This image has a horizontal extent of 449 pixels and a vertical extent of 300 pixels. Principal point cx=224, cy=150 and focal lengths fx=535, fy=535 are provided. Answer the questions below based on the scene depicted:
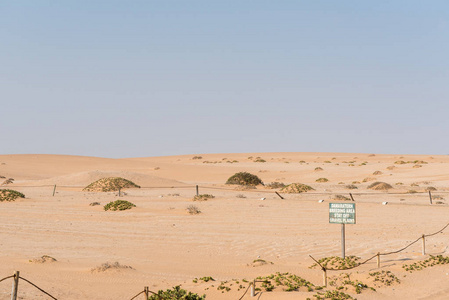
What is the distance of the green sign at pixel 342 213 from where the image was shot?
14.7m

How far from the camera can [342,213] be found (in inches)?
585

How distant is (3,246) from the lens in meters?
17.0

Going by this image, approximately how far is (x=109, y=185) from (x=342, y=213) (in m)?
27.7

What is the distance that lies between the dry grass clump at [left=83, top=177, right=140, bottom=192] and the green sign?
26.6 m

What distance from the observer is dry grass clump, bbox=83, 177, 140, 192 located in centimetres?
3927

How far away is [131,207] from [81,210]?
252 centimetres

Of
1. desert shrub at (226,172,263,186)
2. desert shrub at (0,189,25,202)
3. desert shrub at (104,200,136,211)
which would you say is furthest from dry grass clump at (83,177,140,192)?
desert shrub at (104,200,136,211)

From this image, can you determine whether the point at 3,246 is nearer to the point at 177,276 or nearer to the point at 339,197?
the point at 177,276

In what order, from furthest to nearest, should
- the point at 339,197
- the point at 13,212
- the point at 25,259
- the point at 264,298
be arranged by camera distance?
the point at 339,197 < the point at 13,212 < the point at 25,259 < the point at 264,298

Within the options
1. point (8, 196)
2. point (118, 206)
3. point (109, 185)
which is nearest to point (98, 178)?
point (109, 185)

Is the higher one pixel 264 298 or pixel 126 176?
pixel 126 176

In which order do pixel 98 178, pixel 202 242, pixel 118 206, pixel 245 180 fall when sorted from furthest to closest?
pixel 98 178 < pixel 245 180 < pixel 118 206 < pixel 202 242

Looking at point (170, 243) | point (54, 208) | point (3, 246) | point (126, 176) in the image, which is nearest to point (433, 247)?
point (170, 243)

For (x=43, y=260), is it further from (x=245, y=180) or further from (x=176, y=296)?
(x=245, y=180)
